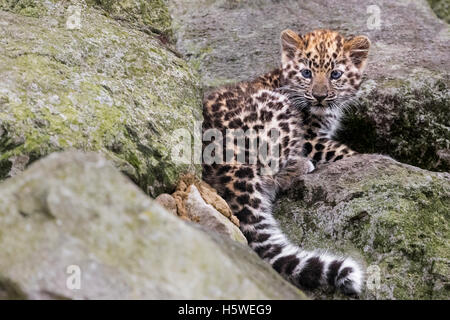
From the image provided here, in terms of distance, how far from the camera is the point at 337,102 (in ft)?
25.1

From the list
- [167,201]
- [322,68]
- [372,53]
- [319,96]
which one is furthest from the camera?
[372,53]

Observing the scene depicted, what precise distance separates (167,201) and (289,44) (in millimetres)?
3392

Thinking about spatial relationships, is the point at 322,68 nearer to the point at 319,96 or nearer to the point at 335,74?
the point at 335,74

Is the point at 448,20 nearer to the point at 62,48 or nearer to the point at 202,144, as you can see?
the point at 202,144

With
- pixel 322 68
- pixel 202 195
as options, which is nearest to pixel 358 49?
pixel 322 68

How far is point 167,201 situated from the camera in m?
5.31

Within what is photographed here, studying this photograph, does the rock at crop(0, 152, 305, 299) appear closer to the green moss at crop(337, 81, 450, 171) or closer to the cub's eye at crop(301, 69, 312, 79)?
the cub's eye at crop(301, 69, 312, 79)

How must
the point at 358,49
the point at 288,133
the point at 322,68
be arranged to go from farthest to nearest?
the point at 358,49
the point at 322,68
the point at 288,133

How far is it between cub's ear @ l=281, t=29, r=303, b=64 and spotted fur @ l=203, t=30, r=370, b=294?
0.01 metres

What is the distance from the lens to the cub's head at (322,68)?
7.47 metres

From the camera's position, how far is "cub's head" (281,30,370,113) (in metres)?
7.47

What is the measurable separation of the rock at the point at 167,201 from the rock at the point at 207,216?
121 mm

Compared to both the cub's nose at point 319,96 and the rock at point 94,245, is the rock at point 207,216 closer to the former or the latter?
the rock at point 94,245

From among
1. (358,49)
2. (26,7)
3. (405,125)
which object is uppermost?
(26,7)
